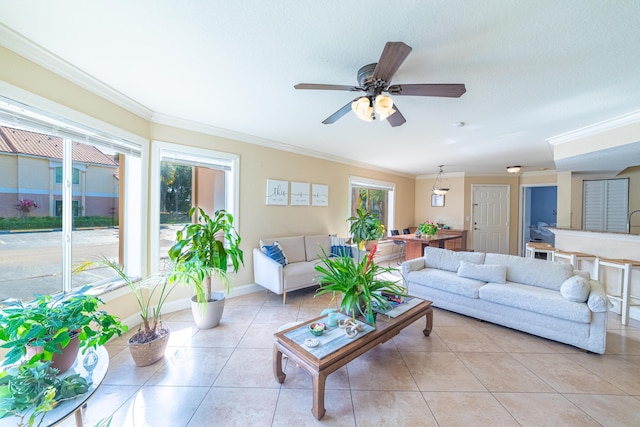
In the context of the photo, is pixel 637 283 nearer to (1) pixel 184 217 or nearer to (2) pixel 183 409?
(2) pixel 183 409

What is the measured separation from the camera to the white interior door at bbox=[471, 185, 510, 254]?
6.66 metres

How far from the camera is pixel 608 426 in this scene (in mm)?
1526

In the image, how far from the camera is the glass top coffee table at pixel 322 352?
5.01ft

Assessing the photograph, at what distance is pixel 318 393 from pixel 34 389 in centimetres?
133

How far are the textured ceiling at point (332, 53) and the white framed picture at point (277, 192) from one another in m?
1.22

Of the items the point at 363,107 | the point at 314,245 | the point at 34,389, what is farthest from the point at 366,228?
the point at 34,389

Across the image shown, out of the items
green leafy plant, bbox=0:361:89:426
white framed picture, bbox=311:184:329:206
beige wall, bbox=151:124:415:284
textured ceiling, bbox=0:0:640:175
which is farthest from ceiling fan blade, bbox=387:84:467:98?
white framed picture, bbox=311:184:329:206

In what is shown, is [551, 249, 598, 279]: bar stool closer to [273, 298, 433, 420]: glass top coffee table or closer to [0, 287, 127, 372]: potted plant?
[273, 298, 433, 420]: glass top coffee table

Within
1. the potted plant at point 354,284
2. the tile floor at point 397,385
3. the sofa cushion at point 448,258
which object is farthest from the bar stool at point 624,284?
the potted plant at point 354,284

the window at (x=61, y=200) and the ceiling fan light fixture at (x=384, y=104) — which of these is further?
the window at (x=61, y=200)

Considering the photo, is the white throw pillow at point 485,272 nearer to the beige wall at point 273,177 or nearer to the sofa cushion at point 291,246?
the sofa cushion at point 291,246

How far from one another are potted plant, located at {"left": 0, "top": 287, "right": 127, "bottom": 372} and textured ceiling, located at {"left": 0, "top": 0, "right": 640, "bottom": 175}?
1.66 m

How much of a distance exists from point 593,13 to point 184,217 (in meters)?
4.23

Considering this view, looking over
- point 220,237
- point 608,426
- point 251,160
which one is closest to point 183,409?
point 220,237
